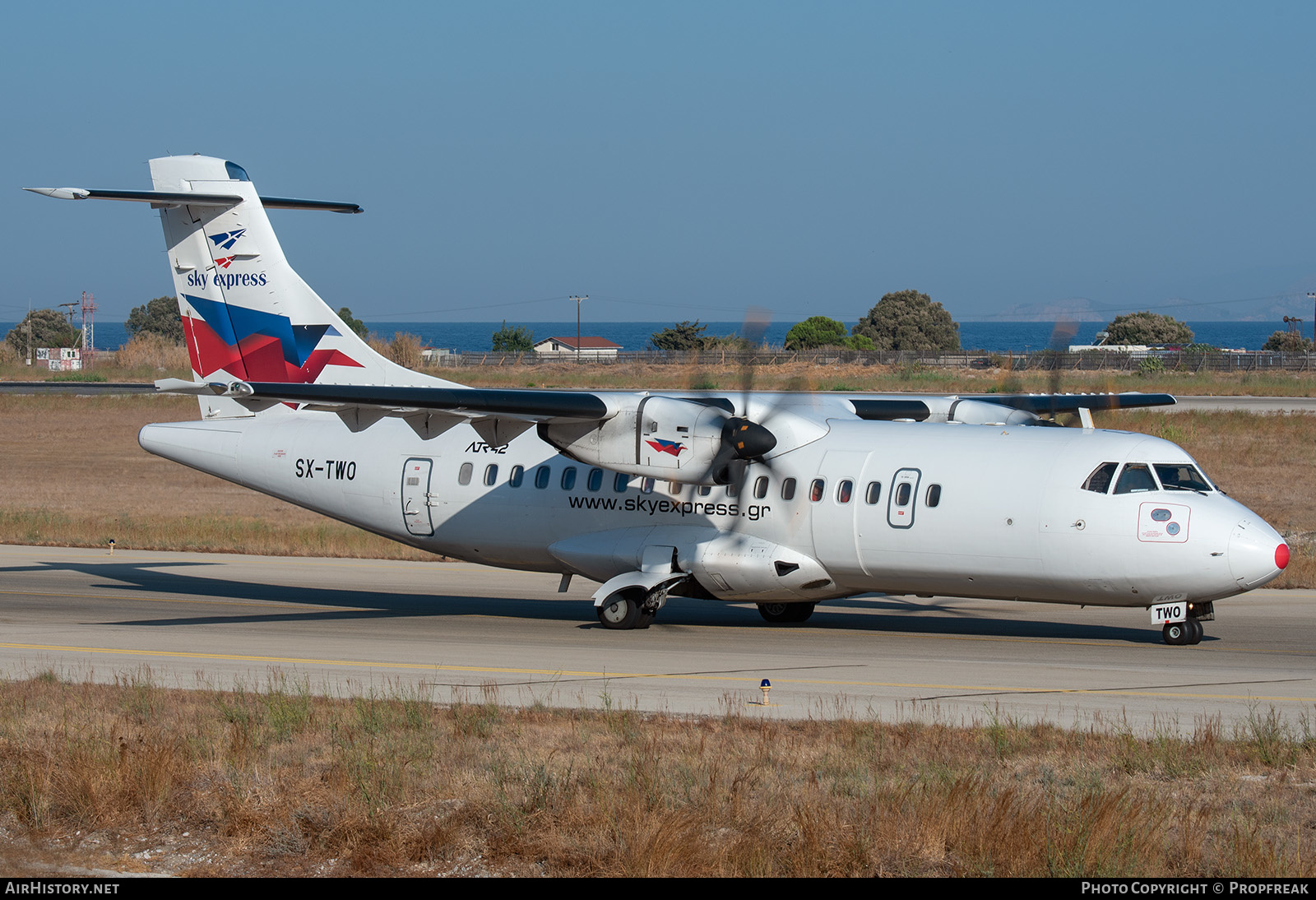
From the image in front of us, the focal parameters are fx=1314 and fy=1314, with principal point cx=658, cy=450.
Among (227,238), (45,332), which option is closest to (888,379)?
(227,238)

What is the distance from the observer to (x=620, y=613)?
18.8 metres

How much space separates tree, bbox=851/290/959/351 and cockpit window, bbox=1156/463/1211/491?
10204cm

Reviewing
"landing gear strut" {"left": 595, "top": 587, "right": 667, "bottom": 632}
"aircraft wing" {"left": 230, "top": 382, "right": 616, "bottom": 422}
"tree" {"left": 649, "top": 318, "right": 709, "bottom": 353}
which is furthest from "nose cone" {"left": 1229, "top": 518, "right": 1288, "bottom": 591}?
"tree" {"left": 649, "top": 318, "right": 709, "bottom": 353}

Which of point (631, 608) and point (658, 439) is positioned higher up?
point (658, 439)

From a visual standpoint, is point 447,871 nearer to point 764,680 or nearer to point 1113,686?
point 764,680

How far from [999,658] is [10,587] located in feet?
54.2

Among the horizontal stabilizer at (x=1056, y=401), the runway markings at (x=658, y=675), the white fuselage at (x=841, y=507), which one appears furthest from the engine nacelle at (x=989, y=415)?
the runway markings at (x=658, y=675)

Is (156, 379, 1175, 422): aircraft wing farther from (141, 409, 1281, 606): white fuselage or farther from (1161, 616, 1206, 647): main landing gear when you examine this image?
(1161, 616, 1206, 647): main landing gear

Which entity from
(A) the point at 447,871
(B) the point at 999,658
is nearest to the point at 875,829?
(A) the point at 447,871

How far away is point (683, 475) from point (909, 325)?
10659cm

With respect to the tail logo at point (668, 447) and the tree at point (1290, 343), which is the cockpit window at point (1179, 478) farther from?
the tree at point (1290, 343)

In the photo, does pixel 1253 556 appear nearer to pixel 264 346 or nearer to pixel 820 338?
pixel 264 346

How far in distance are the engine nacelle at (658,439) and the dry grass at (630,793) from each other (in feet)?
17.6

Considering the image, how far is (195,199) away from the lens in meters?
21.7
